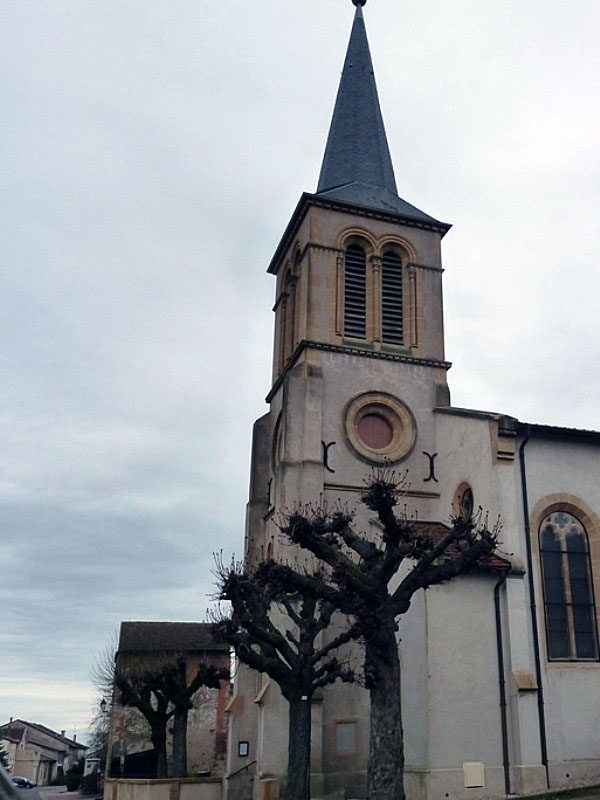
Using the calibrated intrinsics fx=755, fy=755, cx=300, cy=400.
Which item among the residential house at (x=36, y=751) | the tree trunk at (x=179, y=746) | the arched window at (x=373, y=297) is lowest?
the residential house at (x=36, y=751)

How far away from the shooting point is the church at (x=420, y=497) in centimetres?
1738

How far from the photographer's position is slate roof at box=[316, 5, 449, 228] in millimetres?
28609

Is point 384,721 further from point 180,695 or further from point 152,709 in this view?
point 152,709

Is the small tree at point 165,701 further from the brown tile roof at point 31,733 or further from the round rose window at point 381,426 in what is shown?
the brown tile roof at point 31,733

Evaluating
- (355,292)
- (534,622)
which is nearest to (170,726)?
(355,292)

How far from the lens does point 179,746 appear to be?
26172 millimetres

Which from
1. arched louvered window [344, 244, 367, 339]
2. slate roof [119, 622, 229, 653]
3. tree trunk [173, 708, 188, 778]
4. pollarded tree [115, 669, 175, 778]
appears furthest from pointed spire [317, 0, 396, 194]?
slate roof [119, 622, 229, 653]

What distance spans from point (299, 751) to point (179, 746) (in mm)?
11468

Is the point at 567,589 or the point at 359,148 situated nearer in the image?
the point at 567,589

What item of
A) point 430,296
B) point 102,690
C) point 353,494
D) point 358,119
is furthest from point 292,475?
point 102,690

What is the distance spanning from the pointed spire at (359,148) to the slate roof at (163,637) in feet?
80.1

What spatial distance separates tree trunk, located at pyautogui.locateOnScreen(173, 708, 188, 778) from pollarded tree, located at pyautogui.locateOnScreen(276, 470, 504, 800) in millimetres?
13661

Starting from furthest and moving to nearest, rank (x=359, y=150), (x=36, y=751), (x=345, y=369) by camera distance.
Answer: (x=36, y=751) < (x=359, y=150) < (x=345, y=369)

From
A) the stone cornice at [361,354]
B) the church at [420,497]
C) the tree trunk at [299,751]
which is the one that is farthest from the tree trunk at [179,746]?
the stone cornice at [361,354]
